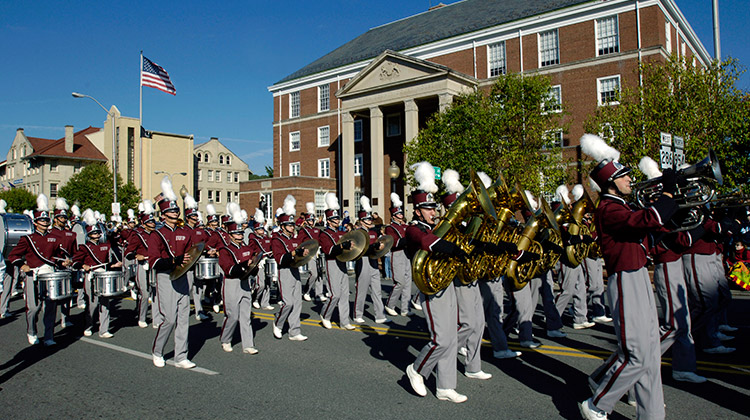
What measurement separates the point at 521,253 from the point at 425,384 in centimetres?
200

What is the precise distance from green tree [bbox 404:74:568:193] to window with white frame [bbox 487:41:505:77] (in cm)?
1007

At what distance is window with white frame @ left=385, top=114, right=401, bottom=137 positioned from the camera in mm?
43031

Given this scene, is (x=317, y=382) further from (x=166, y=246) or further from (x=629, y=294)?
(x=629, y=294)

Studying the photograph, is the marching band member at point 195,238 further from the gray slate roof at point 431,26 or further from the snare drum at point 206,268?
the gray slate roof at point 431,26

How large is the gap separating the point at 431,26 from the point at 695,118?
2786 cm

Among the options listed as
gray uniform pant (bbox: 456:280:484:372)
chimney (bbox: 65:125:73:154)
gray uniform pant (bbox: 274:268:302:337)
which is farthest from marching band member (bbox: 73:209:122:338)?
chimney (bbox: 65:125:73:154)

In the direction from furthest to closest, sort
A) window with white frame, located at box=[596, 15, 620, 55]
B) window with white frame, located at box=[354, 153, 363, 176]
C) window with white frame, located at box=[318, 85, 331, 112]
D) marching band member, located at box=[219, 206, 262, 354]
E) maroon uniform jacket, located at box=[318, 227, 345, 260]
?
window with white frame, located at box=[318, 85, 331, 112], window with white frame, located at box=[354, 153, 363, 176], window with white frame, located at box=[596, 15, 620, 55], maroon uniform jacket, located at box=[318, 227, 345, 260], marching band member, located at box=[219, 206, 262, 354]

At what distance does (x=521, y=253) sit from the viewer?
22.1ft

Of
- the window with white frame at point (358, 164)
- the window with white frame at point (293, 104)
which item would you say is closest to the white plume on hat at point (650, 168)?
the window with white frame at point (358, 164)

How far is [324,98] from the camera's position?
49062mm

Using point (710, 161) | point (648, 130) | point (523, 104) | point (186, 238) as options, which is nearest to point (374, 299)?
point (186, 238)

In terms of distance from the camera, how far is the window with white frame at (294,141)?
5116 centimetres

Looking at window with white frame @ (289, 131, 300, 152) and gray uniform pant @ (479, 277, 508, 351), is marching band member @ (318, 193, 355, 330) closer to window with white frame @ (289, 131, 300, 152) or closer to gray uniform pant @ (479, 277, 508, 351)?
gray uniform pant @ (479, 277, 508, 351)

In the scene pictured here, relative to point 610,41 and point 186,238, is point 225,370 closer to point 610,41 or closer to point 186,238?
point 186,238
